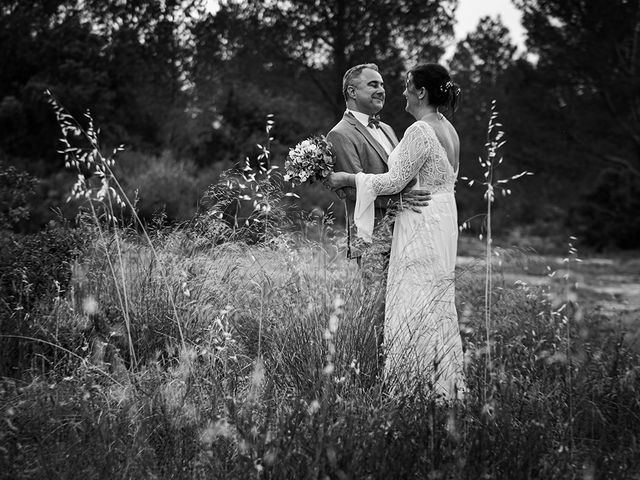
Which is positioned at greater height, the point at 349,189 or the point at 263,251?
the point at 349,189

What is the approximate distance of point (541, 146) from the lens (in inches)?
925

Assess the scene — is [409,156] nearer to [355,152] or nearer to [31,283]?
[355,152]

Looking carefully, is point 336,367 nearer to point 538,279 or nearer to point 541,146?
point 538,279

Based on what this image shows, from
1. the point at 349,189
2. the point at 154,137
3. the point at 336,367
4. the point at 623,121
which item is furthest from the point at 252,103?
the point at 336,367

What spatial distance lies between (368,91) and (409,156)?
91cm

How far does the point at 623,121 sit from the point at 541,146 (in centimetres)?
258

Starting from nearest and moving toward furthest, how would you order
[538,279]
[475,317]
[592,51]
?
[475,317]
[538,279]
[592,51]

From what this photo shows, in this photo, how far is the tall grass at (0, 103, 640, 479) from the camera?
284cm

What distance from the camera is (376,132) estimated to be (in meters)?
5.09

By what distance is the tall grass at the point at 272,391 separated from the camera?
284 cm

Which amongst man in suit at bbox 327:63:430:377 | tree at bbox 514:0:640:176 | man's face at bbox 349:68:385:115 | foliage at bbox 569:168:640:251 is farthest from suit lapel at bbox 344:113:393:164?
foliage at bbox 569:168:640:251

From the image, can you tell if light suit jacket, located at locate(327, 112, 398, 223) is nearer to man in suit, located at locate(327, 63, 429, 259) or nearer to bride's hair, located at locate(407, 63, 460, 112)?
man in suit, located at locate(327, 63, 429, 259)

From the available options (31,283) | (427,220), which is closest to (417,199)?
(427,220)

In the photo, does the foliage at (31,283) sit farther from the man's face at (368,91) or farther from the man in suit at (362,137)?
the man's face at (368,91)
